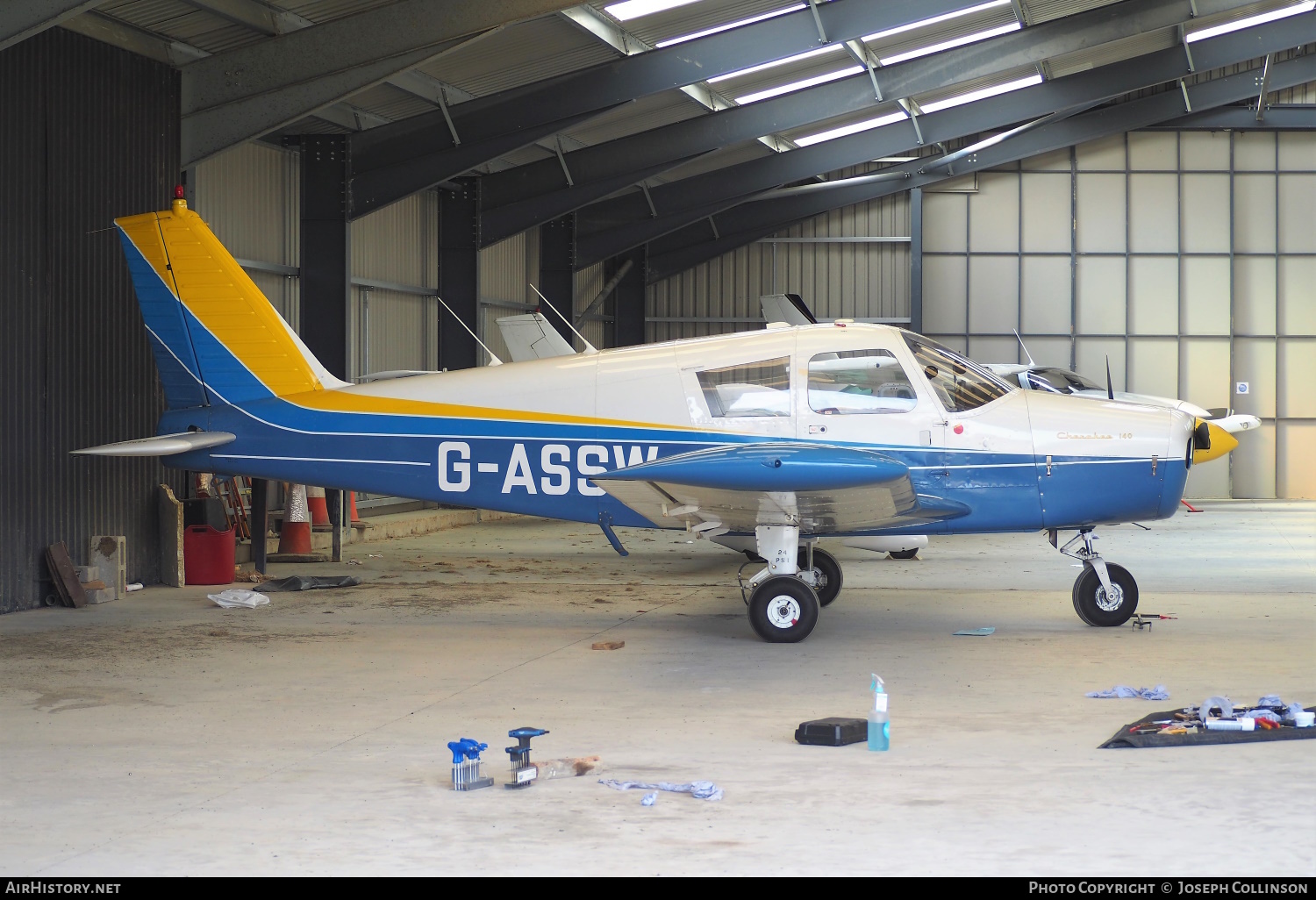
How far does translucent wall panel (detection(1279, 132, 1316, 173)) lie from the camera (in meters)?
27.8

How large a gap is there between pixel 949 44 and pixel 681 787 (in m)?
16.2

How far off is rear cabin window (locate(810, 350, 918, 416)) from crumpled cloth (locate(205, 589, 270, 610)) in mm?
4809

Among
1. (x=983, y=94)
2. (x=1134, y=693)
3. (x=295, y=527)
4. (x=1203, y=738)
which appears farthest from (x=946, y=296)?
(x=1203, y=738)

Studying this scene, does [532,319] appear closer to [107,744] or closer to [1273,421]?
[107,744]

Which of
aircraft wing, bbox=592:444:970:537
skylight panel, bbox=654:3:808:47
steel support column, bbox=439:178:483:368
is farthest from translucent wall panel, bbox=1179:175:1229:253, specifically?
aircraft wing, bbox=592:444:970:537

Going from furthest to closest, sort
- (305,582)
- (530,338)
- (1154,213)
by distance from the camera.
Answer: (1154,213), (530,338), (305,582)

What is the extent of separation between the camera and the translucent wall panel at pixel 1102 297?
28359 mm

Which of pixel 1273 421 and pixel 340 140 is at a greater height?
pixel 340 140

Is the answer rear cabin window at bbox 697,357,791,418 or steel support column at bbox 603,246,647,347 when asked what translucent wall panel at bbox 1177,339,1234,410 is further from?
rear cabin window at bbox 697,357,791,418

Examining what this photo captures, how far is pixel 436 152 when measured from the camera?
1522 centimetres

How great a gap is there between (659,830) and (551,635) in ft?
15.4

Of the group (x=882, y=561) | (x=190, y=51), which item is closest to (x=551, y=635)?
(x=882, y=561)

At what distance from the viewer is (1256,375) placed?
2794cm

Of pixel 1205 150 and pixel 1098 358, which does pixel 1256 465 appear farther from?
pixel 1205 150
